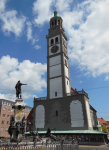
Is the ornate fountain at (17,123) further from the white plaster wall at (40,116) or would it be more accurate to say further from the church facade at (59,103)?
the white plaster wall at (40,116)

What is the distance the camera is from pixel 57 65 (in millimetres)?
40188

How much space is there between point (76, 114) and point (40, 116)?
10.7 meters

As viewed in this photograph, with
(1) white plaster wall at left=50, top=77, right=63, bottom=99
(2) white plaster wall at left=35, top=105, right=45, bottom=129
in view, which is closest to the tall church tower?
(1) white plaster wall at left=50, top=77, right=63, bottom=99

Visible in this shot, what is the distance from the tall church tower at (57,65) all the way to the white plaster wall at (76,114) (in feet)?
13.1

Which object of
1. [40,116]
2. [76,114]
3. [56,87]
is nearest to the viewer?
[76,114]

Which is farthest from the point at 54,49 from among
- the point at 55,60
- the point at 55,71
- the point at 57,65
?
the point at 55,71

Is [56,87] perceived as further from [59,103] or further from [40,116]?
[40,116]

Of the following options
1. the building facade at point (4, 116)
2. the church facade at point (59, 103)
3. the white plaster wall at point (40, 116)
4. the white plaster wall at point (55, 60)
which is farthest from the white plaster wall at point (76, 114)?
the building facade at point (4, 116)

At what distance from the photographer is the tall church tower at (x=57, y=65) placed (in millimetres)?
37188

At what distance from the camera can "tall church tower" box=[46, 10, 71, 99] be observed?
37188 mm

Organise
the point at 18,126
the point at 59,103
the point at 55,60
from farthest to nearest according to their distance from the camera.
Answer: the point at 55,60 < the point at 59,103 < the point at 18,126

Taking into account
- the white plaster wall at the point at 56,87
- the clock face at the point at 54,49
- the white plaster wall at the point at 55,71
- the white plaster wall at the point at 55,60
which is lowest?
the white plaster wall at the point at 56,87

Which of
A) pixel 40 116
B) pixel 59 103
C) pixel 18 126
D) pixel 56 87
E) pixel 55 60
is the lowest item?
pixel 18 126

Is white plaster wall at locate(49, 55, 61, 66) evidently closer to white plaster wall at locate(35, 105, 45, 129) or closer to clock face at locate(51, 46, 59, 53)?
clock face at locate(51, 46, 59, 53)
